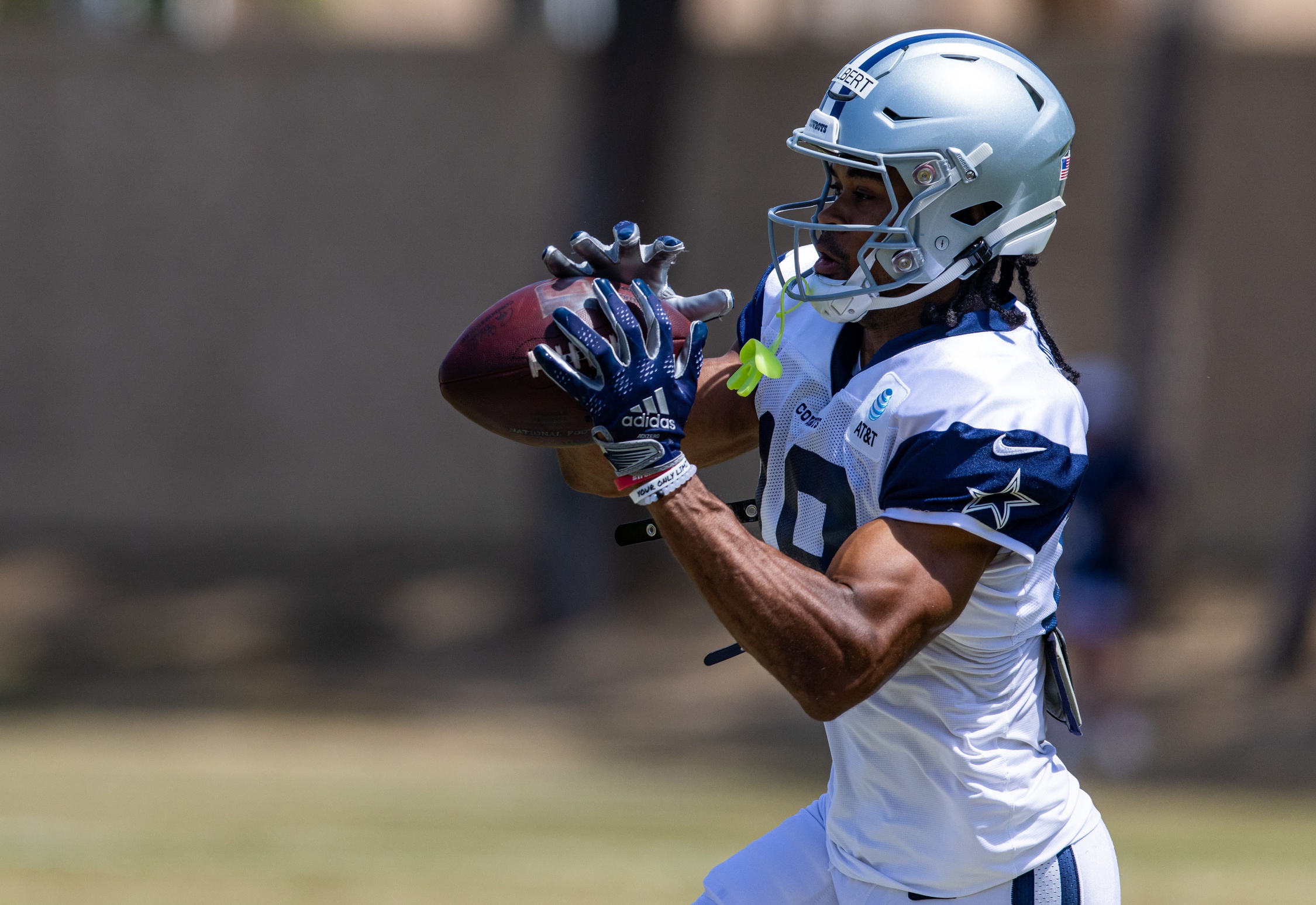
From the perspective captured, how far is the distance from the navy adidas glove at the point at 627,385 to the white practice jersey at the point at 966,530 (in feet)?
0.99

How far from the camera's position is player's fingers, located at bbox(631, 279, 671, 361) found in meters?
2.72

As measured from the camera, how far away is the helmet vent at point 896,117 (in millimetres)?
2867

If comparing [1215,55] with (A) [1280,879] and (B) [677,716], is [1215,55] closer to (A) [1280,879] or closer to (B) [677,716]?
(B) [677,716]

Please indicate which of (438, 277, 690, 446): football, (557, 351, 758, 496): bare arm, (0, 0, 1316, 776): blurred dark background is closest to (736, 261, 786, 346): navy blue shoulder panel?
(557, 351, 758, 496): bare arm

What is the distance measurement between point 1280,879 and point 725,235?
879cm

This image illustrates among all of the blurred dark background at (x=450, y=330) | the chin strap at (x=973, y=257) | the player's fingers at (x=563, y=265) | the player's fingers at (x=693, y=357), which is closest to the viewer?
the player's fingers at (x=693, y=357)

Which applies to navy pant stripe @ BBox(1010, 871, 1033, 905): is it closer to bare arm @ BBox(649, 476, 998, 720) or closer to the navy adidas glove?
bare arm @ BBox(649, 476, 998, 720)

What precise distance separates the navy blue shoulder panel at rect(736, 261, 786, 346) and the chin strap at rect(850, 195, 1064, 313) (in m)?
0.37

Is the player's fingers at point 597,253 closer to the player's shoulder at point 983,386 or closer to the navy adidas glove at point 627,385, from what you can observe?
the navy adidas glove at point 627,385

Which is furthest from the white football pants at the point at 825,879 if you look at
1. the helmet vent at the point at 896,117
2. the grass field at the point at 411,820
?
the grass field at the point at 411,820

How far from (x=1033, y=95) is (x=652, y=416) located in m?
0.90

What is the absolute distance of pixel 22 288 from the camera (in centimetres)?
1548

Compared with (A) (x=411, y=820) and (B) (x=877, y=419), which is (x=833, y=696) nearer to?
(B) (x=877, y=419)

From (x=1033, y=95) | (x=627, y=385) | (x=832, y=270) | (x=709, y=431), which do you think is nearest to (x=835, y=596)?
(x=627, y=385)
